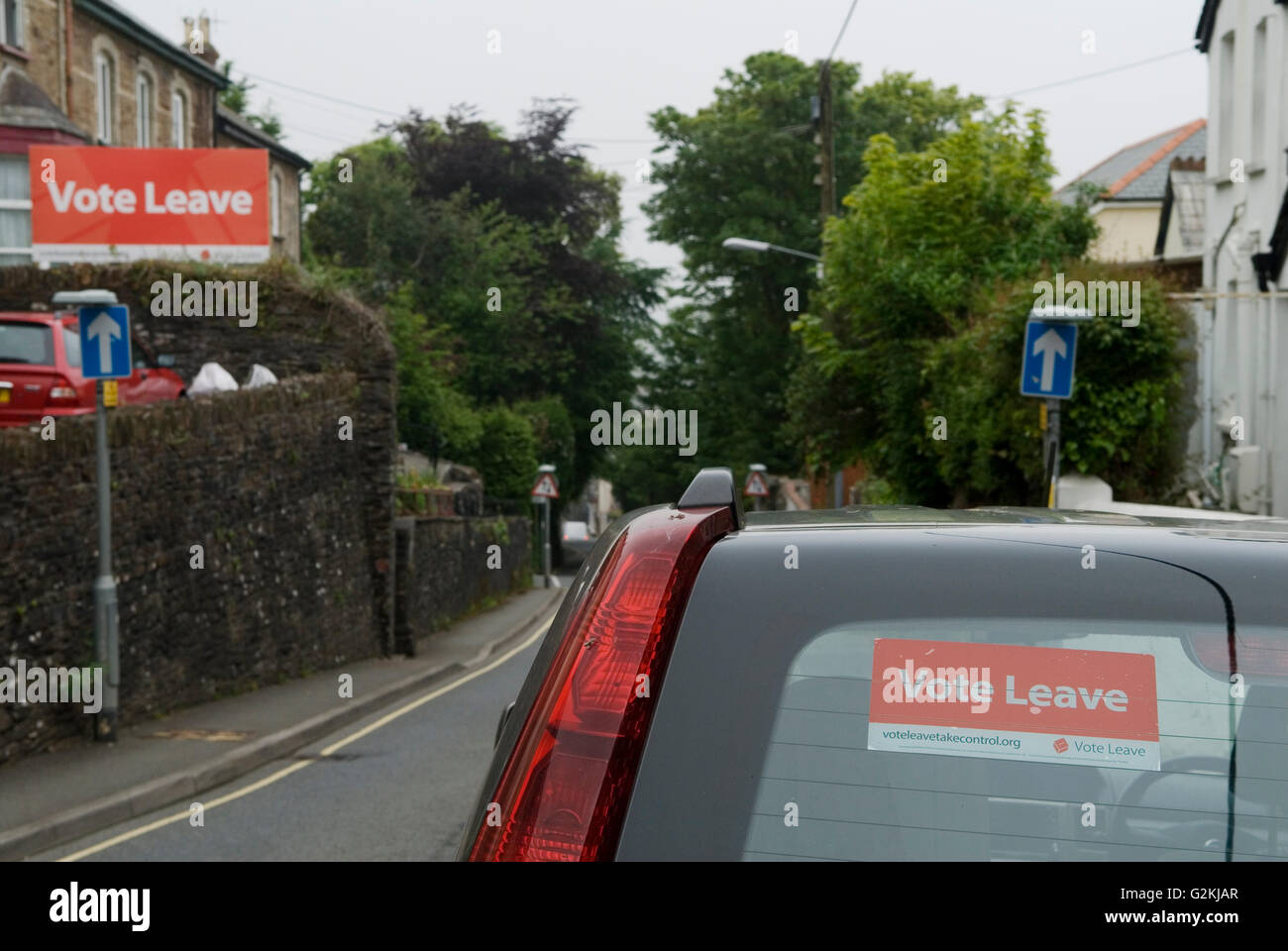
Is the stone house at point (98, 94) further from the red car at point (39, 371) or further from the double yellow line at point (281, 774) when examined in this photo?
the double yellow line at point (281, 774)

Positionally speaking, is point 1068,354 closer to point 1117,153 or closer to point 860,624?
point 860,624

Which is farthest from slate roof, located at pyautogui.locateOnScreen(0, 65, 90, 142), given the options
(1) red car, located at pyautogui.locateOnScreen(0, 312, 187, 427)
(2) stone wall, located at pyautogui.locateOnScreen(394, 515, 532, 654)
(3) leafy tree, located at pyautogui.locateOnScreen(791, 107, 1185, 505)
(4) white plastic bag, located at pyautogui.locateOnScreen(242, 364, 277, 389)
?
(3) leafy tree, located at pyautogui.locateOnScreen(791, 107, 1185, 505)

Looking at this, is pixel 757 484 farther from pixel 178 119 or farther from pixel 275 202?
pixel 178 119

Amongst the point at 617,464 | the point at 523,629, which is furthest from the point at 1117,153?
the point at 523,629

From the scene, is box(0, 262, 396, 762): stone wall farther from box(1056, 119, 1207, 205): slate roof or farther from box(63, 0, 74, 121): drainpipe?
box(1056, 119, 1207, 205): slate roof

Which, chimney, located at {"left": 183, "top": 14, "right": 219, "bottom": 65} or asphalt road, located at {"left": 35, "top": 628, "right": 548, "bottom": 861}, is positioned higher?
chimney, located at {"left": 183, "top": 14, "right": 219, "bottom": 65}

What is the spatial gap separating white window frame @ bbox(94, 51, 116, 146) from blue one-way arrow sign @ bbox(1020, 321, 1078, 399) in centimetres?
2256

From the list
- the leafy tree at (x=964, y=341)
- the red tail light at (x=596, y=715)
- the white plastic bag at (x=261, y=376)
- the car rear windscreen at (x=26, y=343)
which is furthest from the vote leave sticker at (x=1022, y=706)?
the white plastic bag at (x=261, y=376)

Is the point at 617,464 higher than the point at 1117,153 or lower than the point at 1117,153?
lower

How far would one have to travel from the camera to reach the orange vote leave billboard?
2461cm
